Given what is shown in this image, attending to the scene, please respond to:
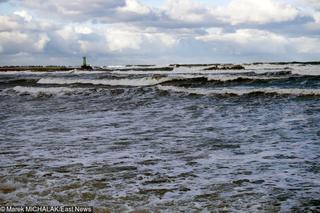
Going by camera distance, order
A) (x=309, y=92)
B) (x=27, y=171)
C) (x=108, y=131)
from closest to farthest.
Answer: (x=27, y=171)
(x=108, y=131)
(x=309, y=92)

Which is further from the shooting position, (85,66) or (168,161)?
(85,66)

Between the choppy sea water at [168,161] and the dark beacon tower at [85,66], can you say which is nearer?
the choppy sea water at [168,161]

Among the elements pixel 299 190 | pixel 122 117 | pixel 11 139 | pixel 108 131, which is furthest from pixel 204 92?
A: pixel 299 190

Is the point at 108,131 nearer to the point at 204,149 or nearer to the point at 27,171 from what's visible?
the point at 204,149

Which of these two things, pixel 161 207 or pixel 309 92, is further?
pixel 309 92

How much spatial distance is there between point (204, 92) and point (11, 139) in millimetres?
13010

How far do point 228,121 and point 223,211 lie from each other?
699 cm

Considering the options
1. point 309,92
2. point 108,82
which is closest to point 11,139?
point 309,92

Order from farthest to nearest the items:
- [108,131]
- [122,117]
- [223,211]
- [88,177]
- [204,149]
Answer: [122,117], [108,131], [204,149], [88,177], [223,211]

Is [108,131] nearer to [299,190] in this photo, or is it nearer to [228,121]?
[228,121]

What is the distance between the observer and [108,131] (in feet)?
32.1

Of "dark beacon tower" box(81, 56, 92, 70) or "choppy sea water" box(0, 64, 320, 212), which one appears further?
"dark beacon tower" box(81, 56, 92, 70)

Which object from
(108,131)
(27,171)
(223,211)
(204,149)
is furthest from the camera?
(108,131)

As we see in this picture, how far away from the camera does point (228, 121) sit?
1089 cm
